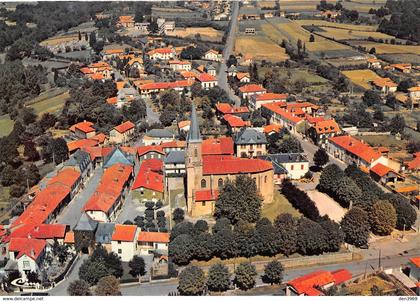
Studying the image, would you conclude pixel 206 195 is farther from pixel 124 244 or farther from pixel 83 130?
pixel 83 130

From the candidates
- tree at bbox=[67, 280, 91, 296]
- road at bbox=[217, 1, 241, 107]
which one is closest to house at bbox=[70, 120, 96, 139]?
road at bbox=[217, 1, 241, 107]

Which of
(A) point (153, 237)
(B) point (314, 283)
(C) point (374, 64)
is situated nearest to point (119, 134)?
(A) point (153, 237)

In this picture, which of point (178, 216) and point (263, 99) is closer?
point (178, 216)

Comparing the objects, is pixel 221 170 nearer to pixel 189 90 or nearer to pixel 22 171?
pixel 22 171

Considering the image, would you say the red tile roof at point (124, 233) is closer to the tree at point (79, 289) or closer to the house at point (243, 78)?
the tree at point (79, 289)

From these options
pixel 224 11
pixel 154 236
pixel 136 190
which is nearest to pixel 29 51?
pixel 224 11

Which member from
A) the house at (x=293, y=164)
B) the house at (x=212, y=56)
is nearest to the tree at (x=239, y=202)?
the house at (x=293, y=164)
